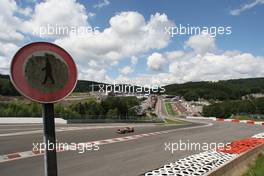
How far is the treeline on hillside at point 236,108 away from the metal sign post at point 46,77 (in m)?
125

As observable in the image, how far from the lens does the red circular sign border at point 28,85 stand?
2521 millimetres

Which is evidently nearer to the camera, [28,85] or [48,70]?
[28,85]

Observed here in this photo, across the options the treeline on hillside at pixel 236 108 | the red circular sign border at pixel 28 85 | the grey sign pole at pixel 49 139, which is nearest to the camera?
the red circular sign border at pixel 28 85

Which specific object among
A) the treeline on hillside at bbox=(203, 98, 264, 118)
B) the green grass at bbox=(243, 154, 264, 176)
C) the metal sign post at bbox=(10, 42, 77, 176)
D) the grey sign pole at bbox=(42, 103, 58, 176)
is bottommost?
the treeline on hillside at bbox=(203, 98, 264, 118)

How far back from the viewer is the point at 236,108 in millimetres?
128500

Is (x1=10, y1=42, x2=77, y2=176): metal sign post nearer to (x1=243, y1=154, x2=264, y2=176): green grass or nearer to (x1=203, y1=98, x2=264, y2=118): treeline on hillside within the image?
(x1=243, y1=154, x2=264, y2=176): green grass

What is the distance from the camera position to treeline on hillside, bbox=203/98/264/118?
12131 centimetres

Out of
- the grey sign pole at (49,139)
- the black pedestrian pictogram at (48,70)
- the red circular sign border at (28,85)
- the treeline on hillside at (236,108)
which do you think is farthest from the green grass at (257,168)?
the treeline on hillside at (236,108)

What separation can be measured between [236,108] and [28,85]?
444 ft

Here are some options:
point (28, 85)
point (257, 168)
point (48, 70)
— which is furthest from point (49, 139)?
point (257, 168)

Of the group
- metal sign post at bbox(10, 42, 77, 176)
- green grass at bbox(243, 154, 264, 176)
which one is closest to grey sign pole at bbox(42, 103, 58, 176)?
metal sign post at bbox(10, 42, 77, 176)

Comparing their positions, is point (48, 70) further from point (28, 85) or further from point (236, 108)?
point (236, 108)

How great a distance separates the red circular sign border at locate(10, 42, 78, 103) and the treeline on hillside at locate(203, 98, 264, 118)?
124646 mm

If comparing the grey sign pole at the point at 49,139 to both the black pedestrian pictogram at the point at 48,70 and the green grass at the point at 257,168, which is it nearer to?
the black pedestrian pictogram at the point at 48,70
